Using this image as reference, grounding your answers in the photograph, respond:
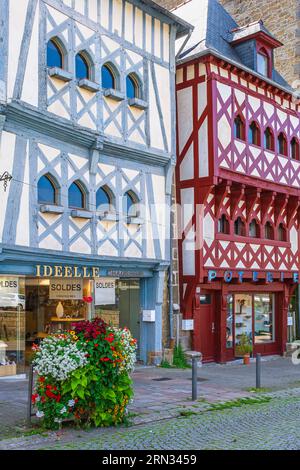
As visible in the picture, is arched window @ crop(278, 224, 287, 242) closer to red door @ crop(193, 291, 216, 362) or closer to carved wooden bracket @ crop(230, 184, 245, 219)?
carved wooden bracket @ crop(230, 184, 245, 219)

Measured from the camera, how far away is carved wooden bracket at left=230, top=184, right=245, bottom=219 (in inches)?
663

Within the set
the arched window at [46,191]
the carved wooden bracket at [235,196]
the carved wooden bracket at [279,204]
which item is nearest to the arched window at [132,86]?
the arched window at [46,191]

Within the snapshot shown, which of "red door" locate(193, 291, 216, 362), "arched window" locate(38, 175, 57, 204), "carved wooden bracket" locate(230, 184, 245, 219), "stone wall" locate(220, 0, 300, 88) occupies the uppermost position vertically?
"stone wall" locate(220, 0, 300, 88)

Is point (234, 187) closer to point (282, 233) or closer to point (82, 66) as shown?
point (282, 233)

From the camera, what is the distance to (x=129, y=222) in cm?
1420

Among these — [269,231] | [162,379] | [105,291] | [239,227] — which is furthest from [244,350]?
[105,291]

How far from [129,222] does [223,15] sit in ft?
30.4

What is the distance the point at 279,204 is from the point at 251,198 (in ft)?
5.70

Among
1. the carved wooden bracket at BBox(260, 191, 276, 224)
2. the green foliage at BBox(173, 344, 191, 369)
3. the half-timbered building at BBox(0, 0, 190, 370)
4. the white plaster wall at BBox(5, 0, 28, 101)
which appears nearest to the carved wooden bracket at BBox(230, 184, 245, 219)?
the carved wooden bracket at BBox(260, 191, 276, 224)

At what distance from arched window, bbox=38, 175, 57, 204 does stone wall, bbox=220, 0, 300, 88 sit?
1402cm

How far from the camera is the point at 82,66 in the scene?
13266 millimetres

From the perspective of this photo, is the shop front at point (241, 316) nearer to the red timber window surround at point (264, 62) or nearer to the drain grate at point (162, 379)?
the drain grate at point (162, 379)
